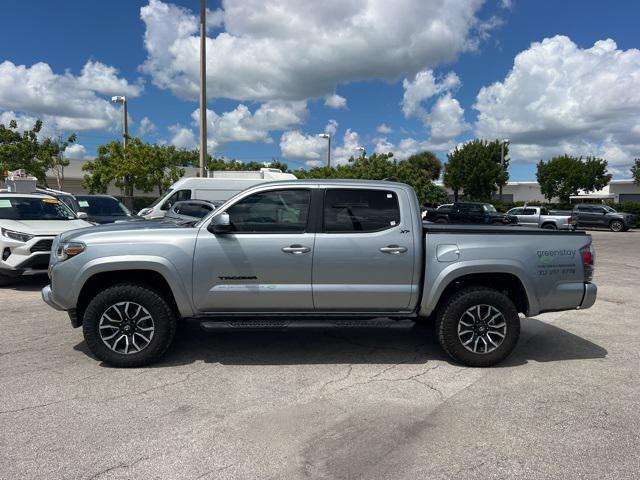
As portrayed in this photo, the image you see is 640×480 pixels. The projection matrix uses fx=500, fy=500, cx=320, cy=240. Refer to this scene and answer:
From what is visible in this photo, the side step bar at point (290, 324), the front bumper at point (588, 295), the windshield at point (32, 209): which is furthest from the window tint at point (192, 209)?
the front bumper at point (588, 295)

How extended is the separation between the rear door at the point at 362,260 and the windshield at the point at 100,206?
1007 cm

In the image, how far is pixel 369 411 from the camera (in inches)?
158

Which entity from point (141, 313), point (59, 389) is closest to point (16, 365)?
point (59, 389)

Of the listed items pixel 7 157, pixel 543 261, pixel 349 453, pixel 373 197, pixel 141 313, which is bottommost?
pixel 349 453

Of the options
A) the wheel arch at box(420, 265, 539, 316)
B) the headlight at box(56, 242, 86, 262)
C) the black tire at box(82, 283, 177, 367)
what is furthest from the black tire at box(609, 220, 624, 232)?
the headlight at box(56, 242, 86, 262)

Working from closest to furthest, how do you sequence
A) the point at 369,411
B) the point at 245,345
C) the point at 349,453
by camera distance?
the point at 349,453
the point at 369,411
the point at 245,345

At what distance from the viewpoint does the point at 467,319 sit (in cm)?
497

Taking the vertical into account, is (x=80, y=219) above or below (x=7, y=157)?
below

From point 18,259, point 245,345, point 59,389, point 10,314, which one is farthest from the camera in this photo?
point 18,259

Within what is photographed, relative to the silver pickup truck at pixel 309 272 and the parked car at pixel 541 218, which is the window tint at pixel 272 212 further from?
the parked car at pixel 541 218

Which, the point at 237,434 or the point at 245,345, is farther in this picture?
the point at 245,345

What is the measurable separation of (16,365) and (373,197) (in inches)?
154

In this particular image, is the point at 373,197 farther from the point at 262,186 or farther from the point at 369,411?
the point at 369,411

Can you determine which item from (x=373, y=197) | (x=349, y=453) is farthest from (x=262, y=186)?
(x=349, y=453)
